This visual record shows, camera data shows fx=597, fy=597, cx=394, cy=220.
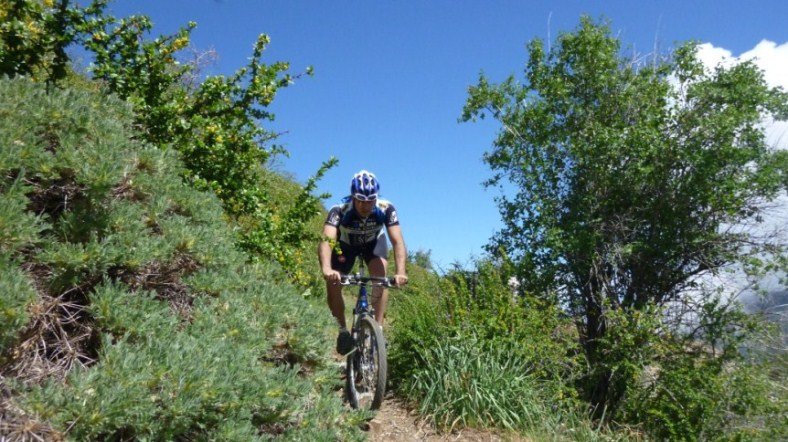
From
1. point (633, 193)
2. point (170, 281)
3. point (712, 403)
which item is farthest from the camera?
point (633, 193)

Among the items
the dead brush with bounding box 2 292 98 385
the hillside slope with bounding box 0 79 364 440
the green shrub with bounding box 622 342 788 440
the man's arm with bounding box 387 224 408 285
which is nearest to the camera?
the hillside slope with bounding box 0 79 364 440

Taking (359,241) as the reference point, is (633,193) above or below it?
above

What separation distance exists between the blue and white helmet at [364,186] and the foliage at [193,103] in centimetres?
33

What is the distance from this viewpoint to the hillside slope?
7.06ft

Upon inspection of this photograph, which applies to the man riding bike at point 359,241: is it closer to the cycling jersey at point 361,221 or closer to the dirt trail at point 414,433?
the cycling jersey at point 361,221

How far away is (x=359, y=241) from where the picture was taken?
6109 millimetres

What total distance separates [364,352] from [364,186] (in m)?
1.54

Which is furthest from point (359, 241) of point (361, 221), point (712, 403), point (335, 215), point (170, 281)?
point (712, 403)

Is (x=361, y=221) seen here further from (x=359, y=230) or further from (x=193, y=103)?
(x=193, y=103)

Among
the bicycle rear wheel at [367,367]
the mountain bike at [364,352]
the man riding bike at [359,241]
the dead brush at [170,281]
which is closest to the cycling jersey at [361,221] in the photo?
the man riding bike at [359,241]

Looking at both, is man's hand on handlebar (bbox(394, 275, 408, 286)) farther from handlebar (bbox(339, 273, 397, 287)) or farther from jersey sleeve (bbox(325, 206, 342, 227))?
jersey sleeve (bbox(325, 206, 342, 227))

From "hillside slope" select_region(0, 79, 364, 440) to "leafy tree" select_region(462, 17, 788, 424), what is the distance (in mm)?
7025

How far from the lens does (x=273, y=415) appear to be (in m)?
2.62

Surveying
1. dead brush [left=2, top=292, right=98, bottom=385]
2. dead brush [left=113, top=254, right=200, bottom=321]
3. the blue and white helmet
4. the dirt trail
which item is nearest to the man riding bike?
the blue and white helmet
